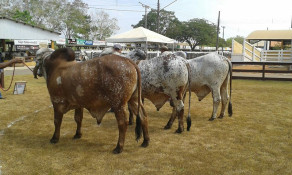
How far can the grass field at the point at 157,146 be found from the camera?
3.92 meters

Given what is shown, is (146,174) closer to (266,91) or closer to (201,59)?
(201,59)

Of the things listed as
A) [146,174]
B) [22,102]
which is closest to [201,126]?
[146,174]

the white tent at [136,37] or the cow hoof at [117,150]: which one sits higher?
the white tent at [136,37]

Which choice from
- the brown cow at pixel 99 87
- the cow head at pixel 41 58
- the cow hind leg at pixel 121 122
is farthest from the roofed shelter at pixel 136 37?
the cow hind leg at pixel 121 122

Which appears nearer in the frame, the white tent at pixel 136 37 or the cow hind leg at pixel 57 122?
the cow hind leg at pixel 57 122

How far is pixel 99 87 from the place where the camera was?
4.45m

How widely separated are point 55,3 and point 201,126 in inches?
1687

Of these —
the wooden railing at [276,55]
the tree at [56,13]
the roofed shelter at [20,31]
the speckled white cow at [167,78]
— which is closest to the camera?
the speckled white cow at [167,78]

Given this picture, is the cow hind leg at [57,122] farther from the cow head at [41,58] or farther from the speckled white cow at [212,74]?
the speckled white cow at [212,74]

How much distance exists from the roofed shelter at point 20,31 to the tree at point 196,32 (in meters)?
35.9

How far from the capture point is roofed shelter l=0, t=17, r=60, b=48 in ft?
78.4

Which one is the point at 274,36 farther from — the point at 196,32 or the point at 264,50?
the point at 196,32

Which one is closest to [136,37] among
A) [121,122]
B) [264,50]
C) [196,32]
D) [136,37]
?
Answer: [136,37]

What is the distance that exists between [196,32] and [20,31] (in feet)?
133
